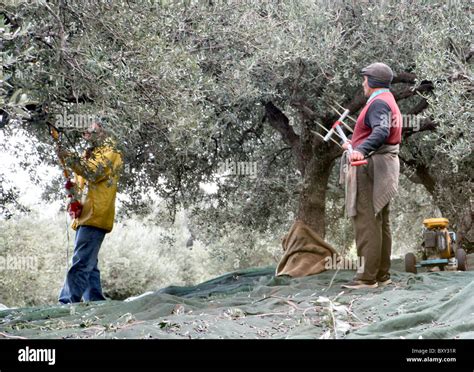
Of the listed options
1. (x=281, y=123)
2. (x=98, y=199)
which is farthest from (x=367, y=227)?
(x=281, y=123)

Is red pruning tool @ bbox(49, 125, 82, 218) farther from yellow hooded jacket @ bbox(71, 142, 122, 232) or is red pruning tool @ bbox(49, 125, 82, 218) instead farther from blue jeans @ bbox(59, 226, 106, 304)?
blue jeans @ bbox(59, 226, 106, 304)

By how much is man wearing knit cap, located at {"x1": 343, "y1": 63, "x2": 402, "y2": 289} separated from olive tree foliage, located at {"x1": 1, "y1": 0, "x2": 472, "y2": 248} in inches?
30.8

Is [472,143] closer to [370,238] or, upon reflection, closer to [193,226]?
[370,238]

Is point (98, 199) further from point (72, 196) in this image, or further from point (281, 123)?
point (281, 123)

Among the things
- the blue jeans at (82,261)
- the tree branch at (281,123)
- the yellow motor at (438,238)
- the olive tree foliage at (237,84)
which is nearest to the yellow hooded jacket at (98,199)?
the blue jeans at (82,261)

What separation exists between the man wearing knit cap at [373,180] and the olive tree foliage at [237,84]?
2.57 feet

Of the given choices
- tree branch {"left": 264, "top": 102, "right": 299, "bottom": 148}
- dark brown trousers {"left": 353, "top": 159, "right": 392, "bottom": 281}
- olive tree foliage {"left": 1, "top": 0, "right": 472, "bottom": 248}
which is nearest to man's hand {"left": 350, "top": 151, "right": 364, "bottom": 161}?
dark brown trousers {"left": 353, "top": 159, "right": 392, "bottom": 281}

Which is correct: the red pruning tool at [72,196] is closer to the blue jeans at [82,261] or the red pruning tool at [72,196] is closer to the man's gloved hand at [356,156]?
the blue jeans at [82,261]

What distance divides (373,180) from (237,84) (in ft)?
7.45

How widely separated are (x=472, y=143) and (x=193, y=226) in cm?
663

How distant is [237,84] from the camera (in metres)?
8.61

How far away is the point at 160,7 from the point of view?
654cm

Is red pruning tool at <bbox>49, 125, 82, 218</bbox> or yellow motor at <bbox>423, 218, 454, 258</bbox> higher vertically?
red pruning tool at <bbox>49, 125, 82, 218</bbox>

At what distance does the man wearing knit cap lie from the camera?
721 cm
